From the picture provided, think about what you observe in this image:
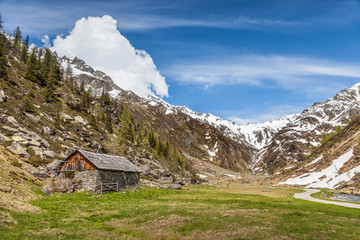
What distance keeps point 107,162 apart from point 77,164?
5.82 m

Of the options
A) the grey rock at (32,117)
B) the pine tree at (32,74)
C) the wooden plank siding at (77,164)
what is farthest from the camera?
the pine tree at (32,74)

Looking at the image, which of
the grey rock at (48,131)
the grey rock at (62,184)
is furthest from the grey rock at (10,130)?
the grey rock at (62,184)

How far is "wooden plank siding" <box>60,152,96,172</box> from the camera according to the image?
4550 cm

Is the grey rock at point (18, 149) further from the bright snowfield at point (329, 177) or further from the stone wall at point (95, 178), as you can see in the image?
the bright snowfield at point (329, 177)

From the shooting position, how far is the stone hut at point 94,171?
4431 centimetres

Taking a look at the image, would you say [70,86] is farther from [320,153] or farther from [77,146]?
[320,153]

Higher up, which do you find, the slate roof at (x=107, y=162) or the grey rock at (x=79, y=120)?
the grey rock at (x=79, y=120)

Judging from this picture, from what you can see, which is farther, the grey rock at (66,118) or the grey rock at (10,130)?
the grey rock at (66,118)

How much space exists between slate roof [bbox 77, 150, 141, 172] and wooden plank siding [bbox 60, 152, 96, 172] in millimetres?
929

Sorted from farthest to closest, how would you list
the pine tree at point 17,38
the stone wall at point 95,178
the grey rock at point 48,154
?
the pine tree at point 17,38
the grey rock at point 48,154
the stone wall at point 95,178

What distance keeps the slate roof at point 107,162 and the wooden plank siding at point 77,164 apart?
0.93 m

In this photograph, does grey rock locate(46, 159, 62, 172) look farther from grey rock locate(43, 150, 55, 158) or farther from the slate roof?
the slate roof

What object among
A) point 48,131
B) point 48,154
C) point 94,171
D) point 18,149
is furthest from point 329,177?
point 18,149

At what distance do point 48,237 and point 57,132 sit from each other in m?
55.3
